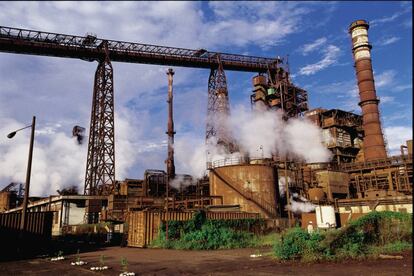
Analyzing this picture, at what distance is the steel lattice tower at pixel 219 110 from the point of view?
44781 millimetres

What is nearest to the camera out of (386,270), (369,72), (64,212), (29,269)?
(386,270)

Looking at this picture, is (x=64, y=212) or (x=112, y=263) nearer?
(x=112, y=263)

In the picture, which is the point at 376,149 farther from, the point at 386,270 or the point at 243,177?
the point at 386,270

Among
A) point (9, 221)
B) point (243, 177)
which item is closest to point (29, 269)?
point (9, 221)

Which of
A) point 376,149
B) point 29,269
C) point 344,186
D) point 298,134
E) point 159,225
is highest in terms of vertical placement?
point 298,134

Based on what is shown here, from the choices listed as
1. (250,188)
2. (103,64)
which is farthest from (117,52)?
(250,188)

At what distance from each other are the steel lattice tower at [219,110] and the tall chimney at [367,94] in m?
16.7

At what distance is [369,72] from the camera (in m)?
43.2

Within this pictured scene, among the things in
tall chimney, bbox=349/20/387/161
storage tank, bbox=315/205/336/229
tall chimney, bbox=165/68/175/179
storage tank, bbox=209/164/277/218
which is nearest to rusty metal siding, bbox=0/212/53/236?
storage tank, bbox=209/164/277/218

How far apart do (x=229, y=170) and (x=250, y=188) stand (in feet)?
9.07

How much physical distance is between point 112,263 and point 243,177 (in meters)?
19.3

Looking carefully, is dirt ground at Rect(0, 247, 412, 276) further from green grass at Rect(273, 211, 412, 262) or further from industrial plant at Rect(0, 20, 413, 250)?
industrial plant at Rect(0, 20, 413, 250)

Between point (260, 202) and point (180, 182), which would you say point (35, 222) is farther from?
point (180, 182)

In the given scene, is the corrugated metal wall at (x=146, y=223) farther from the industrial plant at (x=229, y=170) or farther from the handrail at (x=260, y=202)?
the handrail at (x=260, y=202)
